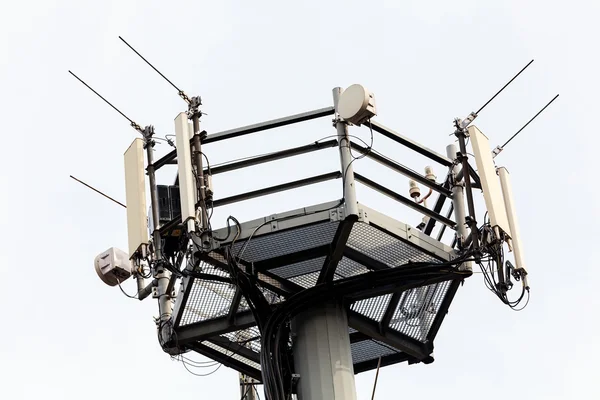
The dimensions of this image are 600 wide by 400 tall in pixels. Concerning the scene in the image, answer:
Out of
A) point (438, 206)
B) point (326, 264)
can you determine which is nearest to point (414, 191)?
point (438, 206)

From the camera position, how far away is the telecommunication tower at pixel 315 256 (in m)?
12.8

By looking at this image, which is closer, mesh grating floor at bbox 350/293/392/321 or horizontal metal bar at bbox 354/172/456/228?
horizontal metal bar at bbox 354/172/456/228

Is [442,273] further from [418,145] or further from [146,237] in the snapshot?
[146,237]

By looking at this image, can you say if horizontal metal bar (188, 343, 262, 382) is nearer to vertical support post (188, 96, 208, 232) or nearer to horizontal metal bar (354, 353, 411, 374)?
horizontal metal bar (354, 353, 411, 374)

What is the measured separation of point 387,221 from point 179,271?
230 centimetres

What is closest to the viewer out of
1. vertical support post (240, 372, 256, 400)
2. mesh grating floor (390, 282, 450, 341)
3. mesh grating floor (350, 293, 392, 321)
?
mesh grating floor (350, 293, 392, 321)

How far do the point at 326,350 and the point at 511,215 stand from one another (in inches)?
105

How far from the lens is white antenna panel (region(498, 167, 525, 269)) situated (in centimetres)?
1373

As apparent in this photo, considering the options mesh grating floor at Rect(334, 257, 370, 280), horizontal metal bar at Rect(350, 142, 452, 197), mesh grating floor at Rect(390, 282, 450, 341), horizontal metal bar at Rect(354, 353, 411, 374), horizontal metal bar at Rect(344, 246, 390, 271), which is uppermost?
horizontal metal bar at Rect(350, 142, 452, 197)

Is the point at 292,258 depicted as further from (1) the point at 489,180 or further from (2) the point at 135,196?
(1) the point at 489,180

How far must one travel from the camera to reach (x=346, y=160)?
12812mm

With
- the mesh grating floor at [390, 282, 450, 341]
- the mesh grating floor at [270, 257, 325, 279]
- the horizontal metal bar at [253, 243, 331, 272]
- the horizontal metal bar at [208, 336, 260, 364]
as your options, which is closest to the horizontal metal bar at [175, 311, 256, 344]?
the horizontal metal bar at [208, 336, 260, 364]

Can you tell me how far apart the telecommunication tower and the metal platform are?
0.01 meters

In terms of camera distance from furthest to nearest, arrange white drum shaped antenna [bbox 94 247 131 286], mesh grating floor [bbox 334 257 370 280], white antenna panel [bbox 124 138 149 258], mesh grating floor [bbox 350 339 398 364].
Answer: white drum shaped antenna [bbox 94 247 131 286], mesh grating floor [bbox 350 339 398 364], white antenna panel [bbox 124 138 149 258], mesh grating floor [bbox 334 257 370 280]
